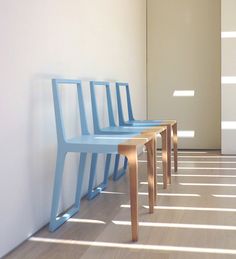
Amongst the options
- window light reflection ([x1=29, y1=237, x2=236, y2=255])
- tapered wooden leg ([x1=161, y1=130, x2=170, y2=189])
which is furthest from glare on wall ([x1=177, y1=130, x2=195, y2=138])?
window light reflection ([x1=29, y1=237, x2=236, y2=255])

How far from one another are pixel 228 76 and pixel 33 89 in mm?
2945

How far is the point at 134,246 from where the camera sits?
75.9 inches

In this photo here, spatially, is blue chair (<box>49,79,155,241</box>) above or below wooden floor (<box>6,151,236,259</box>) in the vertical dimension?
Result: above

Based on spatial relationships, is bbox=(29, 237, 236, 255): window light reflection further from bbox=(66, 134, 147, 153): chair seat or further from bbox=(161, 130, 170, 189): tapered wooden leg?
bbox=(161, 130, 170, 189): tapered wooden leg

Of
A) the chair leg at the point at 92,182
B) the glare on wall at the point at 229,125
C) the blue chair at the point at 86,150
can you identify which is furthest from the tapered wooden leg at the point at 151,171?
the glare on wall at the point at 229,125

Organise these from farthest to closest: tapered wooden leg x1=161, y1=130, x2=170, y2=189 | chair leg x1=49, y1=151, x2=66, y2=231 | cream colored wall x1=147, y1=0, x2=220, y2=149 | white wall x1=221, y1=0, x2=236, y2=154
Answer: cream colored wall x1=147, y1=0, x2=220, y2=149, white wall x1=221, y1=0, x2=236, y2=154, tapered wooden leg x1=161, y1=130, x2=170, y2=189, chair leg x1=49, y1=151, x2=66, y2=231

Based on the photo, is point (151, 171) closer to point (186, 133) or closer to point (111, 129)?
point (111, 129)

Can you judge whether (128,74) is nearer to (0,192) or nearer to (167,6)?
(167,6)

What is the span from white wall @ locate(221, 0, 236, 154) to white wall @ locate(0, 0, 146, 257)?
1.92m

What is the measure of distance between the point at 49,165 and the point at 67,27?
835 mm

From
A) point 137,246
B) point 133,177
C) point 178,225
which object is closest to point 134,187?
point 133,177

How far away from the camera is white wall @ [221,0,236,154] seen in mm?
4453

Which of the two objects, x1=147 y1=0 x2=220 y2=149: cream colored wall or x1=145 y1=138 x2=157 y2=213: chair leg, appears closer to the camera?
x1=145 y1=138 x2=157 y2=213: chair leg

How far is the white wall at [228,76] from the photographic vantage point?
14.6 feet
